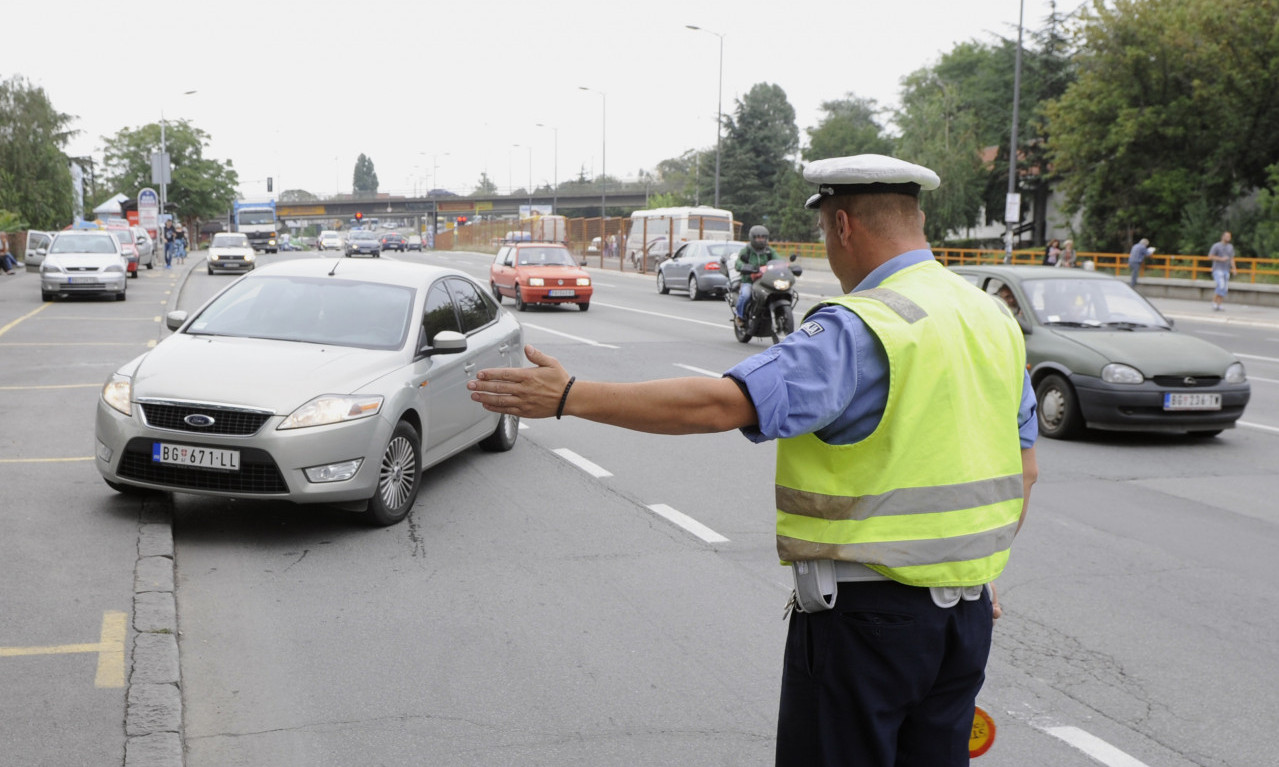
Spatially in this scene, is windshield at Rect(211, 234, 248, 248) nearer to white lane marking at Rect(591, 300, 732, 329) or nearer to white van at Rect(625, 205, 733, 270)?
white van at Rect(625, 205, 733, 270)

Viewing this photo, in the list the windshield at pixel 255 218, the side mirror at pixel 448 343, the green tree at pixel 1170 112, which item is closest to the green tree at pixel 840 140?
the windshield at pixel 255 218

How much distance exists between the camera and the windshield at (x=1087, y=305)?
1093 cm

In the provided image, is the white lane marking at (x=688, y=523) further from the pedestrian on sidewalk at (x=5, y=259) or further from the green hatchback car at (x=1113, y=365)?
the pedestrian on sidewalk at (x=5, y=259)

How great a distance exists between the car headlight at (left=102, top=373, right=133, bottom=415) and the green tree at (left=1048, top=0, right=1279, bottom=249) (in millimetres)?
38382

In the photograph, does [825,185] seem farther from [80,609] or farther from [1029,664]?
[80,609]

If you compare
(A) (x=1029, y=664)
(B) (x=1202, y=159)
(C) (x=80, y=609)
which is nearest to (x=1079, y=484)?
(A) (x=1029, y=664)

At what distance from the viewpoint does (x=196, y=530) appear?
6.77m

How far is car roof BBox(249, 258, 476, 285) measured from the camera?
27.3 feet

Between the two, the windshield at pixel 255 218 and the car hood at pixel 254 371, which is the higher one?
the windshield at pixel 255 218

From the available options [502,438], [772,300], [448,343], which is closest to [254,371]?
[448,343]

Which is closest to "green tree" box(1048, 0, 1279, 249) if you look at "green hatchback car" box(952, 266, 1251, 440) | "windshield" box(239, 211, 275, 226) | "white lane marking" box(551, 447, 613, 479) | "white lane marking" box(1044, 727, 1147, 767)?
"green hatchback car" box(952, 266, 1251, 440)

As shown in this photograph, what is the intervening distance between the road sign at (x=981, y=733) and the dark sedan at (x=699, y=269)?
26.1 metres

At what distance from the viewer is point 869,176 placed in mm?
2332

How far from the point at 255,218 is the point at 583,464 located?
69.2 metres
